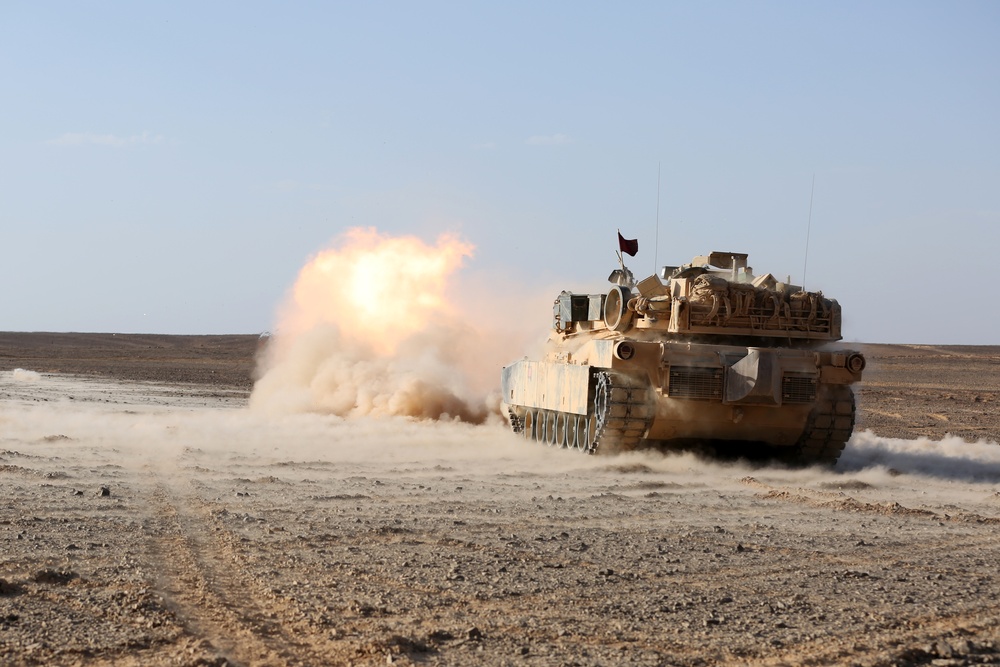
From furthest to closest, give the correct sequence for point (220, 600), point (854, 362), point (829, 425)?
point (829, 425)
point (854, 362)
point (220, 600)

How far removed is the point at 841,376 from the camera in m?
18.4

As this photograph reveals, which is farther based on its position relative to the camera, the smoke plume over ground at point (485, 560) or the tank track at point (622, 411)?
the tank track at point (622, 411)

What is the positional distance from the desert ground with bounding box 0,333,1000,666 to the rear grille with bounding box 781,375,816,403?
105cm

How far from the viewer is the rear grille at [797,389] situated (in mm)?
17828

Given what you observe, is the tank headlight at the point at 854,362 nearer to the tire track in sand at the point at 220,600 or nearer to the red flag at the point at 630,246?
the red flag at the point at 630,246

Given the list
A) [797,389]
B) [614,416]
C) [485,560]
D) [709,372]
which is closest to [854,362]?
[797,389]

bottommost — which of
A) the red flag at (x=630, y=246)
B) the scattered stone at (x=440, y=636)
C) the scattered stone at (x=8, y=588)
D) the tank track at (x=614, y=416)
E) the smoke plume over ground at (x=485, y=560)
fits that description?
the scattered stone at (x=8, y=588)

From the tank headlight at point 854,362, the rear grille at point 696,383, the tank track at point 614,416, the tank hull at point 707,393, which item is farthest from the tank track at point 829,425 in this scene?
the tank track at point 614,416

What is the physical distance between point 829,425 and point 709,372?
2103 mm

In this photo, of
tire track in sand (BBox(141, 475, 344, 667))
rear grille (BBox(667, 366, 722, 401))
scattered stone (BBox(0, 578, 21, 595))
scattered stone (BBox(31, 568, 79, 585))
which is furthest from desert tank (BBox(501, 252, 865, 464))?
scattered stone (BBox(0, 578, 21, 595))

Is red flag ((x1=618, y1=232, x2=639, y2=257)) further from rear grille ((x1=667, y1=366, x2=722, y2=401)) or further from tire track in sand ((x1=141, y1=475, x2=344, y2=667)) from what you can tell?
tire track in sand ((x1=141, y1=475, x2=344, y2=667))

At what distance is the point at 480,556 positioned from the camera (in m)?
9.73

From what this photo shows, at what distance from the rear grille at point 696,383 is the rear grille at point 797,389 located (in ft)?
2.85

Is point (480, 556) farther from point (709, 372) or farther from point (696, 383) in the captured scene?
point (709, 372)
